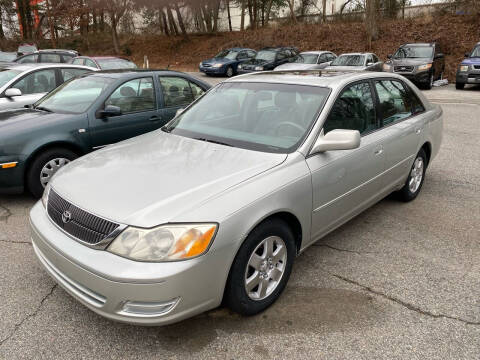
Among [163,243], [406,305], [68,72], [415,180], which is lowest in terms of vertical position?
[406,305]

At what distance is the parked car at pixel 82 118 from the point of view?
15.4 ft

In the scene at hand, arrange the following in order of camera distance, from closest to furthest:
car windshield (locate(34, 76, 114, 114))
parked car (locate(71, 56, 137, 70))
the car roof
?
the car roof, car windshield (locate(34, 76, 114, 114)), parked car (locate(71, 56, 137, 70))

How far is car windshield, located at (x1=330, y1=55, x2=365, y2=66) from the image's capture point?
657 inches

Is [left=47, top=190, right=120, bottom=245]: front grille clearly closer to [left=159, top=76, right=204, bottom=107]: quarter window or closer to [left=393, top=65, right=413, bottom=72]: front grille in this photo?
[left=159, top=76, right=204, bottom=107]: quarter window

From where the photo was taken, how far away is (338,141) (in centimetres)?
307

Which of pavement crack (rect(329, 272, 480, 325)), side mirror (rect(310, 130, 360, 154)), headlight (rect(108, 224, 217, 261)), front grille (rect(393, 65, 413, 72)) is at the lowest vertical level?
pavement crack (rect(329, 272, 480, 325))

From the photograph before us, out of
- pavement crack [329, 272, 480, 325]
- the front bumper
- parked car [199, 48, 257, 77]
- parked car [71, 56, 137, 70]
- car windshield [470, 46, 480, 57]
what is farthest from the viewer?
parked car [199, 48, 257, 77]

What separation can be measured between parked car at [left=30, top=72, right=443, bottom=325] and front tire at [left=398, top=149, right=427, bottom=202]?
54 centimetres

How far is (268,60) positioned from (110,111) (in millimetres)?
17419

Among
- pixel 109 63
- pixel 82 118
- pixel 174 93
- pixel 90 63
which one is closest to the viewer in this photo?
pixel 82 118

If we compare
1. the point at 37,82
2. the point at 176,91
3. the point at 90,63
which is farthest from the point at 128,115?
the point at 90,63

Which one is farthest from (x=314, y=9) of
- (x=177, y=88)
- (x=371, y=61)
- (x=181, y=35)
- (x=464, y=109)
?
(x=177, y=88)

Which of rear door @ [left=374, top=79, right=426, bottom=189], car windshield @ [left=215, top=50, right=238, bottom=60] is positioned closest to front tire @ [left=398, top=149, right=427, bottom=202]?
rear door @ [left=374, top=79, right=426, bottom=189]

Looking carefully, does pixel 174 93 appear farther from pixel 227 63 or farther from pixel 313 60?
pixel 227 63
